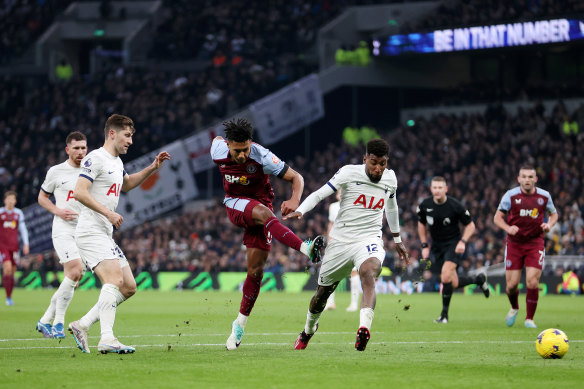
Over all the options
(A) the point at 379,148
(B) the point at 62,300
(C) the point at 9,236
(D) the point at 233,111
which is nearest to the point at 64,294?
(B) the point at 62,300

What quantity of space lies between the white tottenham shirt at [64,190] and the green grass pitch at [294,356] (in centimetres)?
155

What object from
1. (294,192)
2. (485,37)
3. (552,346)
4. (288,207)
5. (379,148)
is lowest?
(552,346)

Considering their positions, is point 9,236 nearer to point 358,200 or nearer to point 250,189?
point 250,189

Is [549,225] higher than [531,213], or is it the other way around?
[531,213]

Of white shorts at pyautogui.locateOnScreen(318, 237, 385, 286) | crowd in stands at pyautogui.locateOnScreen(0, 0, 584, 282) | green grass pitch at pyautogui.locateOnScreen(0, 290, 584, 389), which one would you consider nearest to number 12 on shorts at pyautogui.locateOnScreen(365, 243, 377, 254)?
white shorts at pyautogui.locateOnScreen(318, 237, 385, 286)

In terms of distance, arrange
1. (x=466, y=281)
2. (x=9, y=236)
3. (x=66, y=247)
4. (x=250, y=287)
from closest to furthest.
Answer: (x=250, y=287), (x=66, y=247), (x=466, y=281), (x=9, y=236)

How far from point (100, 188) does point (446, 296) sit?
336 inches

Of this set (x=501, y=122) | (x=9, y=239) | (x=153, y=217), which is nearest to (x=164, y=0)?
(x=153, y=217)

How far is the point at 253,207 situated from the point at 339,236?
1261mm

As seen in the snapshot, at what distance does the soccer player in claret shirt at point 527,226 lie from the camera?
15773 millimetres

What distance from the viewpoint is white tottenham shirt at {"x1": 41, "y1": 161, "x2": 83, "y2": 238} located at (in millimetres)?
13359

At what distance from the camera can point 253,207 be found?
10664 mm

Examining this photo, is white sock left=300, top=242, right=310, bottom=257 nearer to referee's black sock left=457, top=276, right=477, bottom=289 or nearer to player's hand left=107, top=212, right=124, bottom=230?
player's hand left=107, top=212, right=124, bottom=230

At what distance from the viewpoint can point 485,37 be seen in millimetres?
39281
